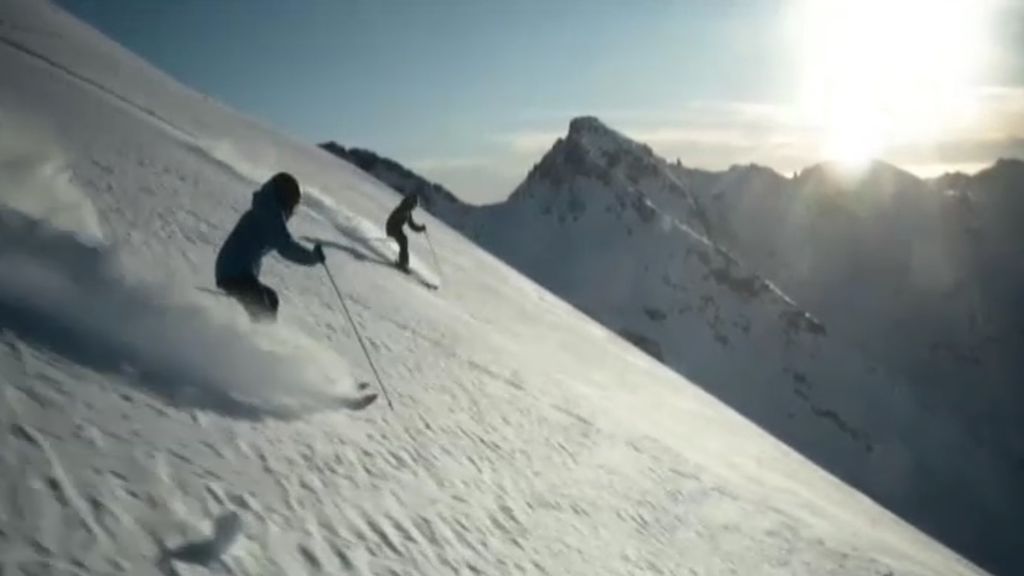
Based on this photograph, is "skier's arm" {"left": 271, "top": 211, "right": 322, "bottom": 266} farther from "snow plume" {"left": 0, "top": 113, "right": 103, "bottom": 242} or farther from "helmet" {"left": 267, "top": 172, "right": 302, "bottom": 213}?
"snow plume" {"left": 0, "top": 113, "right": 103, "bottom": 242}

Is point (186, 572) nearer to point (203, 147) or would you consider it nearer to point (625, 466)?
point (625, 466)

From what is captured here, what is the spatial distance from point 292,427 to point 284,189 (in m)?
3.23

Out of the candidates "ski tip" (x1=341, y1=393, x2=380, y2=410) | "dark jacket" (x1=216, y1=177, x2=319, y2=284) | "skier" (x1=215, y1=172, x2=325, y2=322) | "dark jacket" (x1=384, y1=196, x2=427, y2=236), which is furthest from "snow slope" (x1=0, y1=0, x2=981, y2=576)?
"dark jacket" (x1=384, y1=196, x2=427, y2=236)

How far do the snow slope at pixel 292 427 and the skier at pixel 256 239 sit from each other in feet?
1.30

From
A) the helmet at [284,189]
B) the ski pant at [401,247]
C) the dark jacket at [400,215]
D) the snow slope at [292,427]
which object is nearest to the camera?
the snow slope at [292,427]

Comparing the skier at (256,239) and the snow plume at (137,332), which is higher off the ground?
the skier at (256,239)

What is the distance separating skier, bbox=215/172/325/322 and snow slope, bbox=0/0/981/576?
40 centimetres

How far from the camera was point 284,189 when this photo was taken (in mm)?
10227

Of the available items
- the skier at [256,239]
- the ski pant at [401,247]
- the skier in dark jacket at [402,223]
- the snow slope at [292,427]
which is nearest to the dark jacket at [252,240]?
the skier at [256,239]

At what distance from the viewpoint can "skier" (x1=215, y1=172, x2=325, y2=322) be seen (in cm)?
Answer: 1021

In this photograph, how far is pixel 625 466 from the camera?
47.7 feet

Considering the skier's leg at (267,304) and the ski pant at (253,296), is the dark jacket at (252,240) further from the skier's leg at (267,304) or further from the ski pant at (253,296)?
the skier's leg at (267,304)

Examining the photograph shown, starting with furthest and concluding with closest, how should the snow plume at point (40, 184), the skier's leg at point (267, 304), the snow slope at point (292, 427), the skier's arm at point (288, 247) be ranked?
the skier's leg at point (267, 304), the skier's arm at point (288, 247), the snow plume at point (40, 184), the snow slope at point (292, 427)

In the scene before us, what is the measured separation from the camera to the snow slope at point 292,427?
5.97 meters
